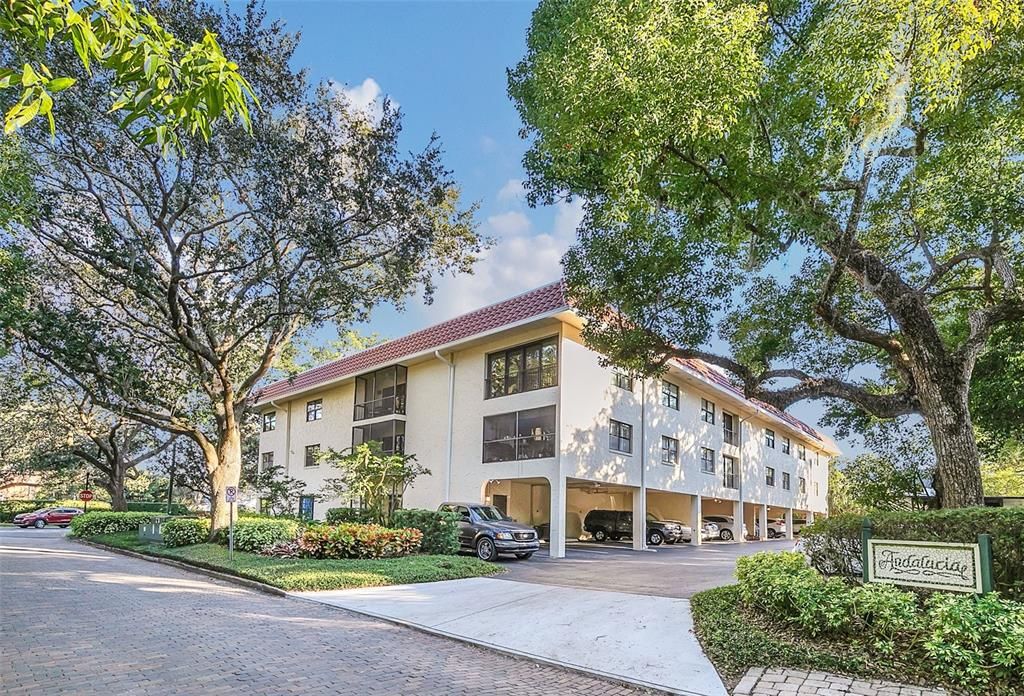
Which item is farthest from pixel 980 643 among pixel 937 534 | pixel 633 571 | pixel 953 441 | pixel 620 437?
pixel 620 437

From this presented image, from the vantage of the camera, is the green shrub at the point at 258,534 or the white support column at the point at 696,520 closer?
the green shrub at the point at 258,534

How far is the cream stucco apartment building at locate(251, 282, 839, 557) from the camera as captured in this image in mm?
21031

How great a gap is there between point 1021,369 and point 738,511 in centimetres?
1793

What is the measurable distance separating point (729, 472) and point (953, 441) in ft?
73.4

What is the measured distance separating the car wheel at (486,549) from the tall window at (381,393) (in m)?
9.95

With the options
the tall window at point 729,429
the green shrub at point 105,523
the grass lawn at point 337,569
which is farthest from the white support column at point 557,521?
the green shrub at point 105,523

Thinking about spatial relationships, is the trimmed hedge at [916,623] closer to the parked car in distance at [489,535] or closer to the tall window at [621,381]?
the parked car in distance at [489,535]

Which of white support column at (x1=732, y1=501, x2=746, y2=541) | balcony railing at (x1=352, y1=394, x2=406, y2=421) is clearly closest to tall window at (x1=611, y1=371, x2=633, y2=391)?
balcony railing at (x1=352, y1=394, x2=406, y2=421)

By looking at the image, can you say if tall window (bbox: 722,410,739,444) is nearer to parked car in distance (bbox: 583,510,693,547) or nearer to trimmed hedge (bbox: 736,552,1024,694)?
parked car in distance (bbox: 583,510,693,547)

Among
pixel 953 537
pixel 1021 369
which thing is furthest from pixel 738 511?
pixel 953 537

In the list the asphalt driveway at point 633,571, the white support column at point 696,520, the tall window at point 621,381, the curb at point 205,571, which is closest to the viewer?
the curb at point 205,571

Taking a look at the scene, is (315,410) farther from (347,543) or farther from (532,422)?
(347,543)

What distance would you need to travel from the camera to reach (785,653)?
21.8 ft

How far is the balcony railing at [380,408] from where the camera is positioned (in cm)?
2656
